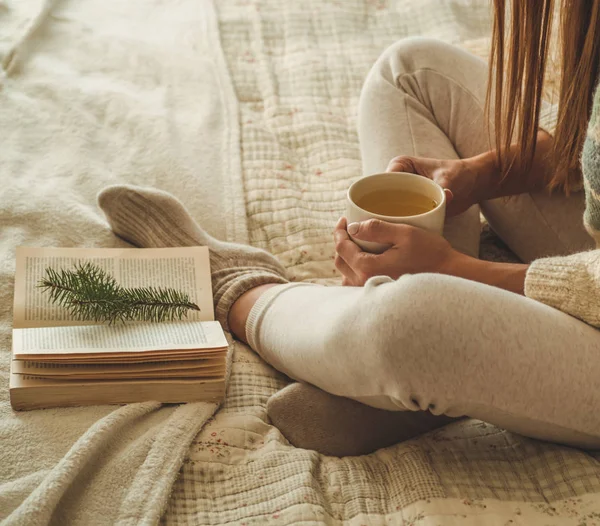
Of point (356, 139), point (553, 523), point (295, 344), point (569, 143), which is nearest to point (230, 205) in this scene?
point (356, 139)

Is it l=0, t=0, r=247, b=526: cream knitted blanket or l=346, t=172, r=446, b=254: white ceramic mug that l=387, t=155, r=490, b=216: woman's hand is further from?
l=0, t=0, r=247, b=526: cream knitted blanket

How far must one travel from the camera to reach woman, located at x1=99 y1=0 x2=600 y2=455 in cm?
72

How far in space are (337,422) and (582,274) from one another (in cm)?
31

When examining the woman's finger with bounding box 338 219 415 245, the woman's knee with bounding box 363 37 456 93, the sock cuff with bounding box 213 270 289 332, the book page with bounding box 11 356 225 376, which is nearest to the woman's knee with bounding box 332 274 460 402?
the woman's finger with bounding box 338 219 415 245

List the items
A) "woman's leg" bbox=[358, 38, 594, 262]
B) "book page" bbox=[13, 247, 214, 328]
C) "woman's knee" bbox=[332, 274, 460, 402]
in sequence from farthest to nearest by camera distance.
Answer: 1. "woman's leg" bbox=[358, 38, 594, 262]
2. "book page" bbox=[13, 247, 214, 328]
3. "woman's knee" bbox=[332, 274, 460, 402]

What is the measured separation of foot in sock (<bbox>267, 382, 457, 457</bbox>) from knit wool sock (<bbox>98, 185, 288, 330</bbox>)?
0.80ft

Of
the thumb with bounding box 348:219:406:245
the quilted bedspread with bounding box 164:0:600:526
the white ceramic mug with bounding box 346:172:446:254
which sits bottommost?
the quilted bedspread with bounding box 164:0:600:526

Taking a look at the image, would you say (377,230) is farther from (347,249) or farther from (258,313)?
(258,313)

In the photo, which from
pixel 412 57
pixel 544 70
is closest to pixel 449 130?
pixel 412 57


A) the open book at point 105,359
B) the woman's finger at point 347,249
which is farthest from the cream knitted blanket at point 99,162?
the woman's finger at point 347,249

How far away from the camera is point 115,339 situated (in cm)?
88

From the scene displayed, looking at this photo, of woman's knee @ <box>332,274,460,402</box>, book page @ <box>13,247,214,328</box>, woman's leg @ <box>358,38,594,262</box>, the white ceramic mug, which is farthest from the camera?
woman's leg @ <box>358,38,594,262</box>

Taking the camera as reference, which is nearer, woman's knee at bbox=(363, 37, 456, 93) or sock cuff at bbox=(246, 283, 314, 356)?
sock cuff at bbox=(246, 283, 314, 356)

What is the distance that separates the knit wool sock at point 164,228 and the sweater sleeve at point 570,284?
0.39 m
